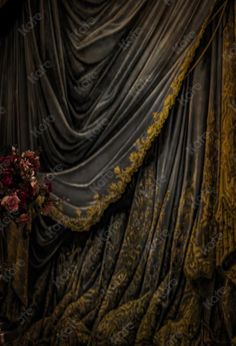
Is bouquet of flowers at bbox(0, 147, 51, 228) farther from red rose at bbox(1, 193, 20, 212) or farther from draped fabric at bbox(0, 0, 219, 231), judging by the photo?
draped fabric at bbox(0, 0, 219, 231)

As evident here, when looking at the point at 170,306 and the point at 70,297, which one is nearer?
the point at 170,306

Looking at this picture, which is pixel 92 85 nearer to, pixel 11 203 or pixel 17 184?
pixel 17 184

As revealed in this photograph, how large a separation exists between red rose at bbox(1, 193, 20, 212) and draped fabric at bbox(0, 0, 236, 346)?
2.32 feet

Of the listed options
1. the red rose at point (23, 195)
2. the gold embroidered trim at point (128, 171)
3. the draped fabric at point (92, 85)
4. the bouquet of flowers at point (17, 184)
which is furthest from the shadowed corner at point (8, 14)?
the red rose at point (23, 195)

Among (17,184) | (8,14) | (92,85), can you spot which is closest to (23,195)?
(17,184)

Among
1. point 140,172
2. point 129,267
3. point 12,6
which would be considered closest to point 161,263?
point 129,267

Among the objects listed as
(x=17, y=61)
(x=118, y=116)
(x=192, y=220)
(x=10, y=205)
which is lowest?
(x=192, y=220)

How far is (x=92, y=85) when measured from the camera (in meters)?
3.57

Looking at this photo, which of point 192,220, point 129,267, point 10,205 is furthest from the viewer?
point 129,267

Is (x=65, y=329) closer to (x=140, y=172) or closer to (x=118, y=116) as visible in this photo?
(x=140, y=172)

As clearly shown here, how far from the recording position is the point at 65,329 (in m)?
3.46

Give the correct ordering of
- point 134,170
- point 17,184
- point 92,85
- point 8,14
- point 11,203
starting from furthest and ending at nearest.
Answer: point 8,14, point 92,85, point 134,170, point 17,184, point 11,203

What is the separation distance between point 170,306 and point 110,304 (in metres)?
0.37

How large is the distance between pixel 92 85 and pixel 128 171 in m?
0.63
